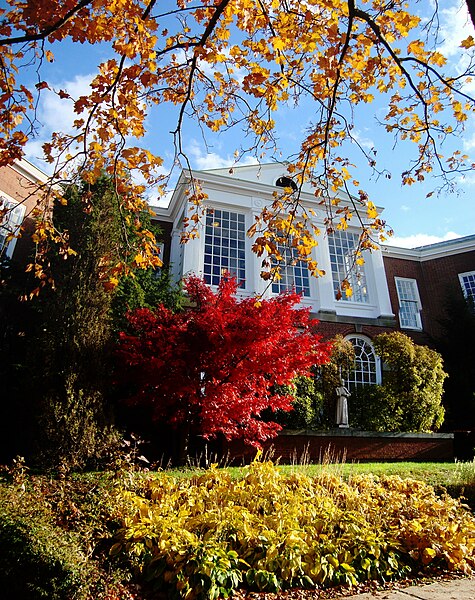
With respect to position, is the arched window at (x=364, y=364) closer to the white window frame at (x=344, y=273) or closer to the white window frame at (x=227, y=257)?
→ the white window frame at (x=344, y=273)

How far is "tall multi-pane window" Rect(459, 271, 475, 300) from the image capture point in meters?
20.7

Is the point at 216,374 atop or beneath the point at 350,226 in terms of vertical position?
beneath

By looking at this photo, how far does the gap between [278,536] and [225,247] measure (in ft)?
40.5

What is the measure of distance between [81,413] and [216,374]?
104 inches

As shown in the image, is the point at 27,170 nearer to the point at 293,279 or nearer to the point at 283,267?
the point at 283,267

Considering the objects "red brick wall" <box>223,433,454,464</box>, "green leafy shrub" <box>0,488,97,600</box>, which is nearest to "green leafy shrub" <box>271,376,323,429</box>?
"red brick wall" <box>223,433,454,464</box>

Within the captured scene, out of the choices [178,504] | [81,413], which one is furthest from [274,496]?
[81,413]

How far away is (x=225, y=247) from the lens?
626 inches

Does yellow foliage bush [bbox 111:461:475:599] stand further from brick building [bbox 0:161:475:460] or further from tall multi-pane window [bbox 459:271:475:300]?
tall multi-pane window [bbox 459:271:475:300]

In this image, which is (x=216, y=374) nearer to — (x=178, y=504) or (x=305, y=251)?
(x=178, y=504)

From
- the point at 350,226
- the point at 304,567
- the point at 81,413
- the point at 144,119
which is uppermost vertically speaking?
the point at 350,226

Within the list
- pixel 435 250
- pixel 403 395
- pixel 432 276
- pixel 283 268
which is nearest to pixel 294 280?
pixel 283 268

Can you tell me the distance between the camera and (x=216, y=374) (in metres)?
8.59

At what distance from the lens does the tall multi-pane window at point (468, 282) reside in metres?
20.7
